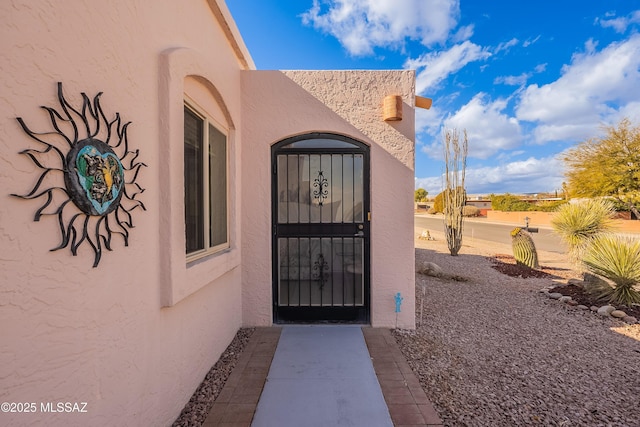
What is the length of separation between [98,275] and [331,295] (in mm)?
3025

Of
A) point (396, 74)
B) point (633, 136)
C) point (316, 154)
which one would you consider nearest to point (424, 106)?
point (396, 74)

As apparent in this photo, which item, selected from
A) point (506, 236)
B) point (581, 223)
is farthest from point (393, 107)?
point (506, 236)

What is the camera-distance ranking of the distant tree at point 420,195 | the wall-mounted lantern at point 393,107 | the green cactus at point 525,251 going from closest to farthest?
the wall-mounted lantern at point 393,107, the green cactus at point 525,251, the distant tree at point 420,195

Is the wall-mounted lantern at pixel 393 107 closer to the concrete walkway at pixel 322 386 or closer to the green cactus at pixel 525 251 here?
the concrete walkway at pixel 322 386

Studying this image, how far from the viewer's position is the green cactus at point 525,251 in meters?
7.57

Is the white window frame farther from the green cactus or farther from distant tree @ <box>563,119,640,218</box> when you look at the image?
distant tree @ <box>563,119,640,218</box>

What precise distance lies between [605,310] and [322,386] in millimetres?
4905

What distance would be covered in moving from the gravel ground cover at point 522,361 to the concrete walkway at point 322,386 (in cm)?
25

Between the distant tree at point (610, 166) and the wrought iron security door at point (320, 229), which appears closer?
the wrought iron security door at point (320, 229)

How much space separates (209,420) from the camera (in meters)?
2.21

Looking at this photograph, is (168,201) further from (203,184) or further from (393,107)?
(393,107)

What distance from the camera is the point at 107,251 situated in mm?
1611

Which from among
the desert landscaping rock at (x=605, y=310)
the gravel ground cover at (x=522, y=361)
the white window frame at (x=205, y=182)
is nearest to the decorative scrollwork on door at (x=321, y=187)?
the white window frame at (x=205, y=182)

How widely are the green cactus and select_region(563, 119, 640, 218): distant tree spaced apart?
16.1 m
